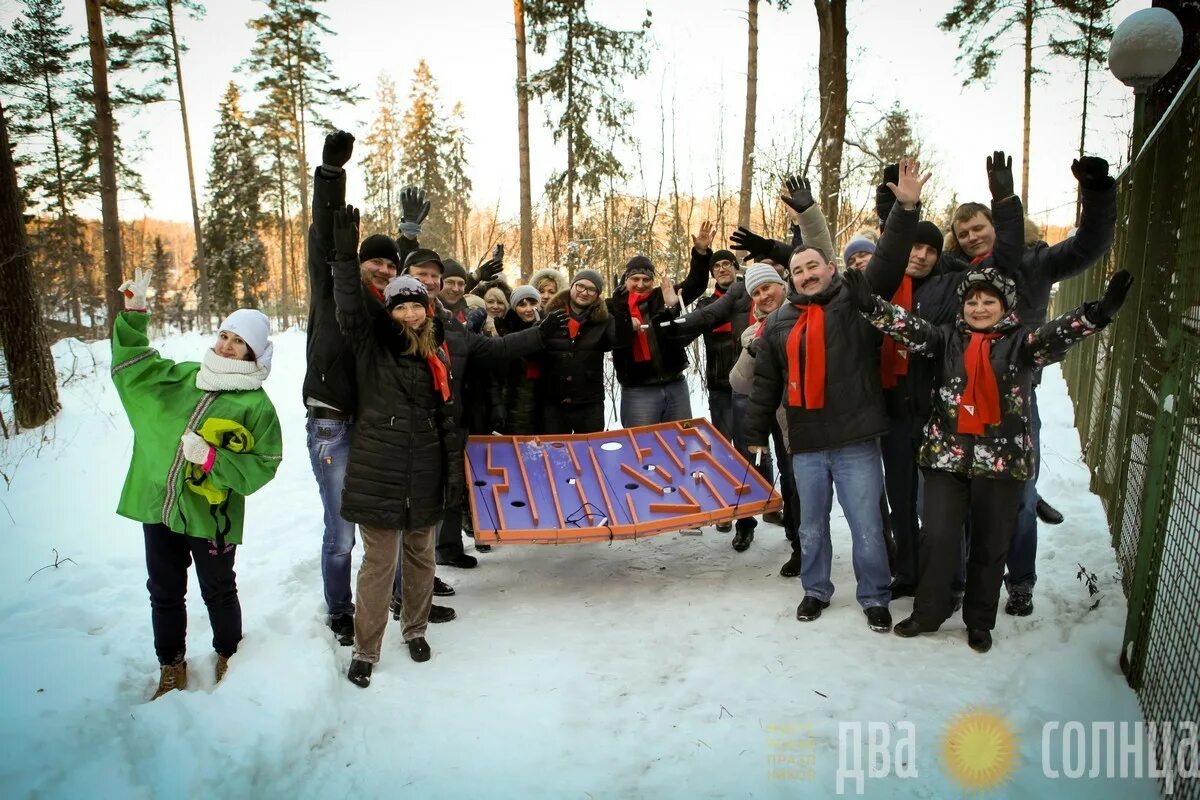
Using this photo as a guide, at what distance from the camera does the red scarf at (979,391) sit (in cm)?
309

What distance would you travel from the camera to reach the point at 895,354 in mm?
3646

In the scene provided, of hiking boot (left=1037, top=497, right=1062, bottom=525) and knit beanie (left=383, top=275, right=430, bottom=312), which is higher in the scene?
knit beanie (left=383, top=275, right=430, bottom=312)

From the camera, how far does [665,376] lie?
539 centimetres

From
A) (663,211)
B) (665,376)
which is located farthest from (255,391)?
(663,211)

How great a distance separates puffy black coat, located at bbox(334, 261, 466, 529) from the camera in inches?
124

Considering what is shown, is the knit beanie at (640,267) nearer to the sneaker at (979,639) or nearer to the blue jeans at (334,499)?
the blue jeans at (334,499)

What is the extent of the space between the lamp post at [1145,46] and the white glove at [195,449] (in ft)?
15.7

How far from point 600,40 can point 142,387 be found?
1293 centimetres

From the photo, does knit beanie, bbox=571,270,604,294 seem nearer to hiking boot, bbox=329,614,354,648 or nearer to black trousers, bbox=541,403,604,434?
black trousers, bbox=541,403,604,434


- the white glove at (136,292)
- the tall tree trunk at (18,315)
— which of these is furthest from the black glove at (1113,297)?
the tall tree trunk at (18,315)

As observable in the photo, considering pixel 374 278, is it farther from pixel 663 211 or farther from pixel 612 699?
pixel 663 211

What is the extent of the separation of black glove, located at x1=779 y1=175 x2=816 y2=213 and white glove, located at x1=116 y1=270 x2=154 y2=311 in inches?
127

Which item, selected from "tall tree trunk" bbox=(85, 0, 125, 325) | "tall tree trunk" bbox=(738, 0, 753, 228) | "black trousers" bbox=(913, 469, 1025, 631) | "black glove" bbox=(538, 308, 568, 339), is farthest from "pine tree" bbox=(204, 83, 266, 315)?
"black trousers" bbox=(913, 469, 1025, 631)

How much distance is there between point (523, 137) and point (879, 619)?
11.4m
